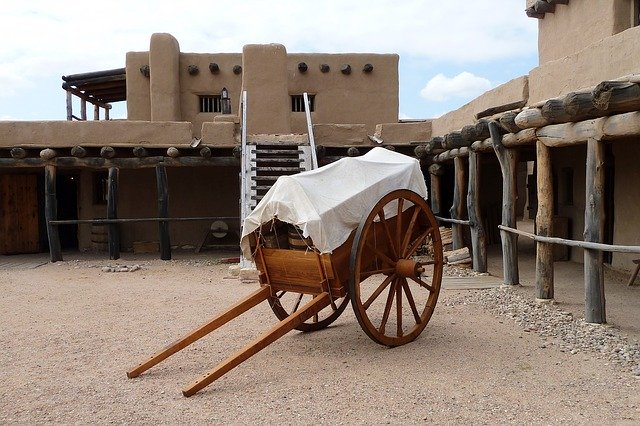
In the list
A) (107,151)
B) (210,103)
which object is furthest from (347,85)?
(107,151)

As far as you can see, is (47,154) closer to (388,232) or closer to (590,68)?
(388,232)

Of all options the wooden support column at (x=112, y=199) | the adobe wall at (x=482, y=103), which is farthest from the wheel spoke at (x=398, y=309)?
the wooden support column at (x=112, y=199)

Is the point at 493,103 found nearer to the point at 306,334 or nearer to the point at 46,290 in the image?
the point at 306,334

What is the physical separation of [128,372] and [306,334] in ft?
6.63

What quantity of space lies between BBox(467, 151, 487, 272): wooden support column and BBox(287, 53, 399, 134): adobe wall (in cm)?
585

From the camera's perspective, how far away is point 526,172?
78.6 ft

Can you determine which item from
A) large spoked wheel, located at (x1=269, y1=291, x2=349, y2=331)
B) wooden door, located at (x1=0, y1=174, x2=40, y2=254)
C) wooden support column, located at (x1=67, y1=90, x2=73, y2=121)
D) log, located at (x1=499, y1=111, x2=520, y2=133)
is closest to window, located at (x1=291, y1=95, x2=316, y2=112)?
wooden support column, located at (x1=67, y1=90, x2=73, y2=121)

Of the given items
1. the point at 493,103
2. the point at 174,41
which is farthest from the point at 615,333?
the point at 174,41

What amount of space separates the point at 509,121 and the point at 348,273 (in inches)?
157

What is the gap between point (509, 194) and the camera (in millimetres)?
8555

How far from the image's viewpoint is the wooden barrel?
5074 millimetres

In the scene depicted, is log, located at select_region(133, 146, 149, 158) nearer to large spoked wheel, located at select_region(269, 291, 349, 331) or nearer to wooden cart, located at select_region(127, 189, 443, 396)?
large spoked wheel, located at select_region(269, 291, 349, 331)

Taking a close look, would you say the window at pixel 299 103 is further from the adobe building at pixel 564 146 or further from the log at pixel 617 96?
the log at pixel 617 96

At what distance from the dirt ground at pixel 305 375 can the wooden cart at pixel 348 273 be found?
260 millimetres
